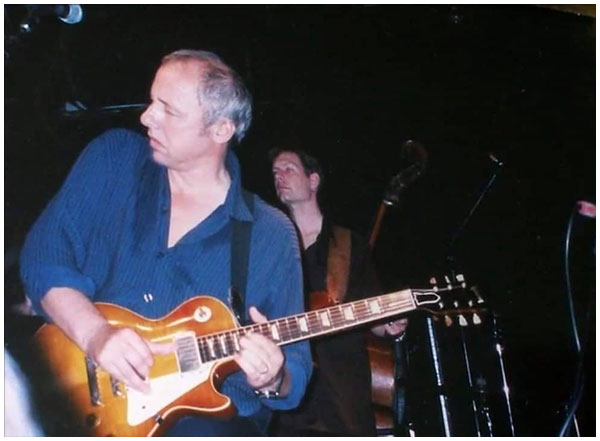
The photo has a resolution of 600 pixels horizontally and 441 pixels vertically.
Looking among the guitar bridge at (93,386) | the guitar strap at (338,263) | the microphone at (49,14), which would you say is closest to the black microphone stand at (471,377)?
the guitar strap at (338,263)

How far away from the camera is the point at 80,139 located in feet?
6.02

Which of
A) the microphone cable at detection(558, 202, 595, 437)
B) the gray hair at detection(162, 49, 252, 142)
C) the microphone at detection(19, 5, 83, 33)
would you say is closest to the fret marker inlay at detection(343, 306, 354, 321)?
the gray hair at detection(162, 49, 252, 142)

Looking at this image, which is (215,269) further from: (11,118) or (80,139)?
(11,118)

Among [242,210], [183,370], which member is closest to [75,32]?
[242,210]

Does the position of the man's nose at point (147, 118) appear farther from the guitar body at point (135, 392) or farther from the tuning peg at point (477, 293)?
the tuning peg at point (477, 293)

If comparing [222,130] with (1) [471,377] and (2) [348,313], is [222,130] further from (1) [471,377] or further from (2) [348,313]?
(1) [471,377]

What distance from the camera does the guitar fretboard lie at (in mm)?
1745

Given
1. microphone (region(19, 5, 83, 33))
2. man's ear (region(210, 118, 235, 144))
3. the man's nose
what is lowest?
man's ear (region(210, 118, 235, 144))

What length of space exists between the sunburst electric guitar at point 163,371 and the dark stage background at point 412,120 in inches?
8.8

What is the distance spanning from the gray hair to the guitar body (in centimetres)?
50

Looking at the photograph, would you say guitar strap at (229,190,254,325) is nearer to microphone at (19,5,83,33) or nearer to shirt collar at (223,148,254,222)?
shirt collar at (223,148,254,222)

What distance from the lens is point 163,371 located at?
172cm

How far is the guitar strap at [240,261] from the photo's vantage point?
1793 mm

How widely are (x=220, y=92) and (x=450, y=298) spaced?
0.80 metres
